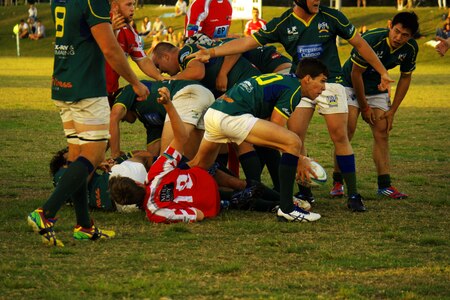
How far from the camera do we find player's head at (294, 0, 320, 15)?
9312 millimetres

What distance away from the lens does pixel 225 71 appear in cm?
994

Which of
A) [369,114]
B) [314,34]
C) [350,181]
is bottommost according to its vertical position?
[350,181]

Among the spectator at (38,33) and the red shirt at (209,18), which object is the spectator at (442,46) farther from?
the spectator at (38,33)

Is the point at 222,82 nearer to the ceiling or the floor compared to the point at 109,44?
nearer to the floor

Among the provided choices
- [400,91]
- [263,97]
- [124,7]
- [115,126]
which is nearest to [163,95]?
[124,7]

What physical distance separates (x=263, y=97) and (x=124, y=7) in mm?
1529

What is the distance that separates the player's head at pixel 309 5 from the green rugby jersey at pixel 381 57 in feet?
2.67

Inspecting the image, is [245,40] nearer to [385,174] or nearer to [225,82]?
[225,82]

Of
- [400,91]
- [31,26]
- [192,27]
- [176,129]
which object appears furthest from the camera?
[31,26]

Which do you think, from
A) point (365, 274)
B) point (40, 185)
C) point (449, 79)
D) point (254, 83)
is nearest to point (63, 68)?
point (254, 83)

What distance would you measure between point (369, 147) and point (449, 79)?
1828 centimetres

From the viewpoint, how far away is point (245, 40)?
31.1 ft

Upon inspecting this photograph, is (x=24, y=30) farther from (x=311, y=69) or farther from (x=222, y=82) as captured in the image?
(x=311, y=69)

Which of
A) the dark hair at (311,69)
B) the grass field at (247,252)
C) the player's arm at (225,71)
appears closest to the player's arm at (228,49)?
the player's arm at (225,71)
